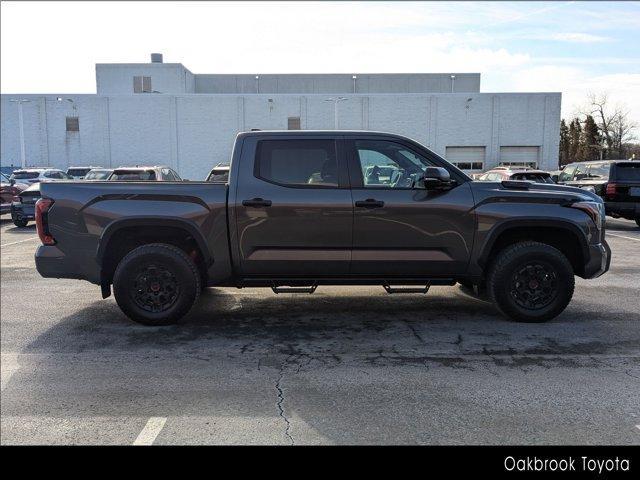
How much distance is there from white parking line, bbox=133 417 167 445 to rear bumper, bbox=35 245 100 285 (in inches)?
99.8

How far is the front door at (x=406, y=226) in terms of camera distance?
5551 mm

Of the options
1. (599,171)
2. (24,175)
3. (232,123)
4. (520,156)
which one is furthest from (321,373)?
(520,156)

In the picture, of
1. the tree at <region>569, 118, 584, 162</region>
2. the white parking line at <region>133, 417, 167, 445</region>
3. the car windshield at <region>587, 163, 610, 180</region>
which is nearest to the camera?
the white parking line at <region>133, 417, 167, 445</region>

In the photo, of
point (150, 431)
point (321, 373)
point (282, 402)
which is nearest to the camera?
point (150, 431)

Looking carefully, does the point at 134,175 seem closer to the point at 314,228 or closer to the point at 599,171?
the point at 314,228

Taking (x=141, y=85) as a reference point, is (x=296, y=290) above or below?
below

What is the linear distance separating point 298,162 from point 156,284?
1987 millimetres

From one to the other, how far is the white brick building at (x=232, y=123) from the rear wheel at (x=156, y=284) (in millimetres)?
39707

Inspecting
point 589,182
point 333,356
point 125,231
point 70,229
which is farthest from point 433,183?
point 589,182

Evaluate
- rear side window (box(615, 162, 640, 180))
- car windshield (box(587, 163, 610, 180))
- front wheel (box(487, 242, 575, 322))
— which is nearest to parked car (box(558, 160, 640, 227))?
rear side window (box(615, 162, 640, 180))

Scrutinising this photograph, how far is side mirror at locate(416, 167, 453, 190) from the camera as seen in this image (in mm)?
5328

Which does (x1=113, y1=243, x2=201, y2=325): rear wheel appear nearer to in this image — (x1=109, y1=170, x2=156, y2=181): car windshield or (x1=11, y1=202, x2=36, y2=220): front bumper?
A: (x1=109, y1=170, x2=156, y2=181): car windshield

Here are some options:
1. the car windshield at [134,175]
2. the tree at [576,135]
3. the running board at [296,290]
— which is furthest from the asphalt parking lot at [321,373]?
the tree at [576,135]

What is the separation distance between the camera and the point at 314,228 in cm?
554
